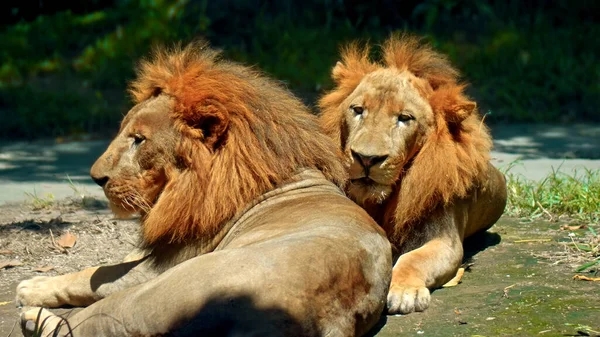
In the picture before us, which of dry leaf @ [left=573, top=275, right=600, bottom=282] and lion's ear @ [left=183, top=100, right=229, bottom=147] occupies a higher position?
lion's ear @ [left=183, top=100, right=229, bottom=147]

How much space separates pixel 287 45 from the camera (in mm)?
12906

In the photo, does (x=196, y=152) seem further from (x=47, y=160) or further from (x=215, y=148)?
(x=47, y=160)

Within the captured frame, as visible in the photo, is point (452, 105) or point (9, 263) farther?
point (9, 263)

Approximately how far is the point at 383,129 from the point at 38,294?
2.00 meters

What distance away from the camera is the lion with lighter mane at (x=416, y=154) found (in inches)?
200

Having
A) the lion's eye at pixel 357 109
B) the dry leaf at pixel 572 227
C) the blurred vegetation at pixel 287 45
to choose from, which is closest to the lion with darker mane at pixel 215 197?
the lion's eye at pixel 357 109

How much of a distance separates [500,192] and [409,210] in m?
1.01

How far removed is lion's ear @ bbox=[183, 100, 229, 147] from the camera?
472 centimetres

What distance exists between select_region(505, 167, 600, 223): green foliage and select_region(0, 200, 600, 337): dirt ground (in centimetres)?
19

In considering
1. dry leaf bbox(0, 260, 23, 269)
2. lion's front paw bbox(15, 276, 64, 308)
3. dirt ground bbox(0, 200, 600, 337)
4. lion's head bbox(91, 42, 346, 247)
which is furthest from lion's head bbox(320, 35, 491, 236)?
dry leaf bbox(0, 260, 23, 269)

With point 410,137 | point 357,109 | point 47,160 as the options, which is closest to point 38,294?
point 357,109

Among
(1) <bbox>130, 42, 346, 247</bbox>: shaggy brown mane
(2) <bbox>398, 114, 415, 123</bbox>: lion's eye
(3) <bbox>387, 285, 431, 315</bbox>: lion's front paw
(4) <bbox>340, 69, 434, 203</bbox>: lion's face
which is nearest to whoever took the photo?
(3) <bbox>387, 285, 431, 315</bbox>: lion's front paw

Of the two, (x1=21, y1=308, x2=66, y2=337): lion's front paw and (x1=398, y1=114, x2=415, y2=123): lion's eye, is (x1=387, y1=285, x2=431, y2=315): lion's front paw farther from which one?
(x1=21, y1=308, x2=66, y2=337): lion's front paw

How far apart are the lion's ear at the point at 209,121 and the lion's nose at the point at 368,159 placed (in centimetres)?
74
